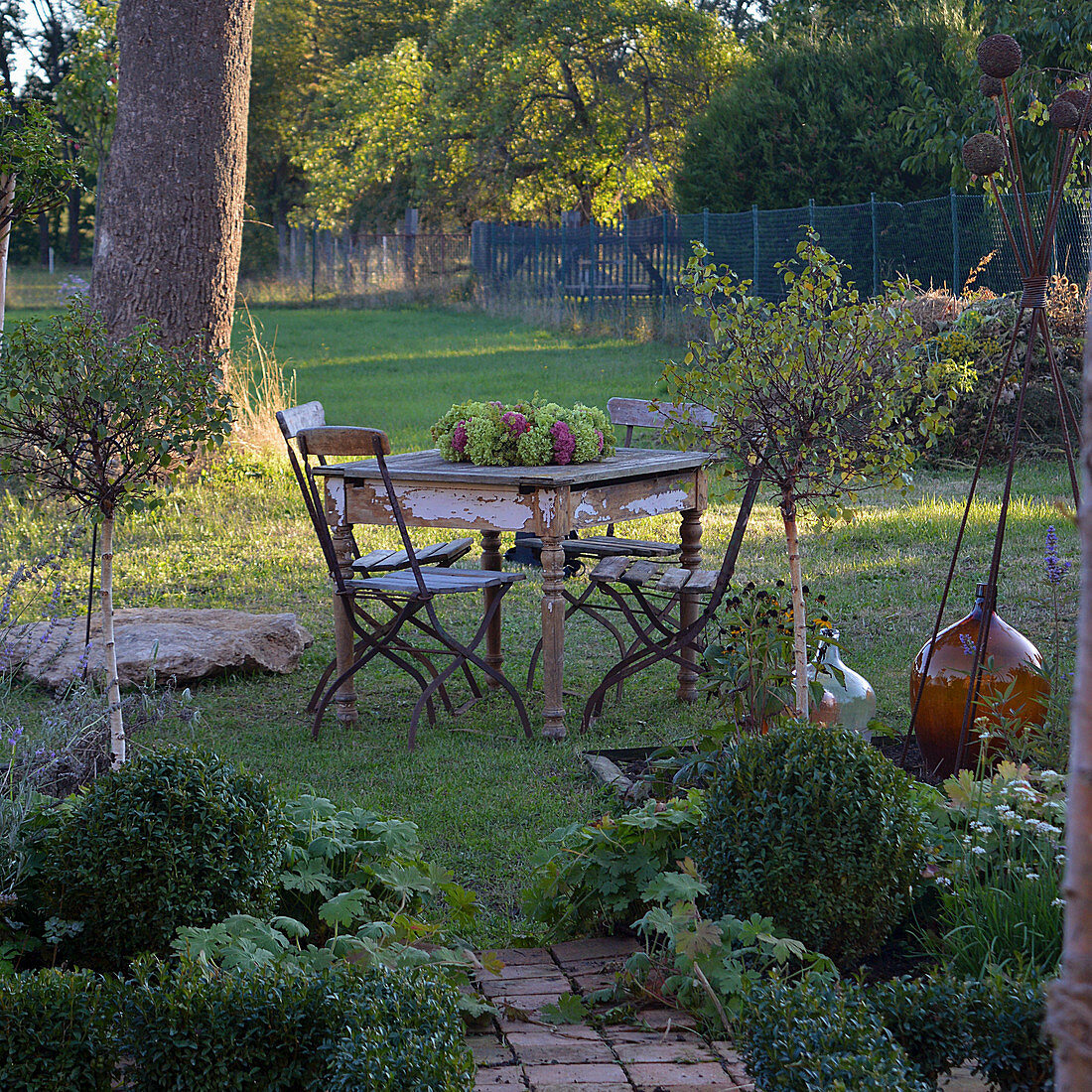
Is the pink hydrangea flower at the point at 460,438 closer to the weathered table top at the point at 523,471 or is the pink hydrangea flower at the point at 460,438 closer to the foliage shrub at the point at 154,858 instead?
the weathered table top at the point at 523,471

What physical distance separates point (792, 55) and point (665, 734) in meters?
17.4

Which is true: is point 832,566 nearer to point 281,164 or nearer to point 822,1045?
point 822,1045

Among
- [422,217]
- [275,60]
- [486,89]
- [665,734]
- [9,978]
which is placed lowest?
[665,734]

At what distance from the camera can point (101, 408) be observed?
3.56 metres

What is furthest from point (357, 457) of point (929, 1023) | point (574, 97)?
point (574, 97)

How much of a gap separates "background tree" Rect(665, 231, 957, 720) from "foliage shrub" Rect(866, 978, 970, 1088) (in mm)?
1475

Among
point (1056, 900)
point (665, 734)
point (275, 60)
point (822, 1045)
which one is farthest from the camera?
point (275, 60)

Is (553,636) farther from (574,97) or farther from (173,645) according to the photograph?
(574,97)

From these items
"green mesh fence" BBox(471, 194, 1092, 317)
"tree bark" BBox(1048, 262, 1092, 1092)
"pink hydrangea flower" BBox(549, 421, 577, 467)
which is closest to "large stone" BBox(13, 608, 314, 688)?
"pink hydrangea flower" BBox(549, 421, 577, 467)

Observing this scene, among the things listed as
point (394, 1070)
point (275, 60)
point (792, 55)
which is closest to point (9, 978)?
point (394, 1070)

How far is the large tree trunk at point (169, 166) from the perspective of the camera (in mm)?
9281

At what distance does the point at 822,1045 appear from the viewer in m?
1.91

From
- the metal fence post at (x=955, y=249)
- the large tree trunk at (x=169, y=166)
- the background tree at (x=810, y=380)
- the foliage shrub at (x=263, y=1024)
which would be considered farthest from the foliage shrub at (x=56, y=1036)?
the metal fence post at (x=955, y=249)

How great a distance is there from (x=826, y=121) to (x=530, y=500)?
53.2ft
